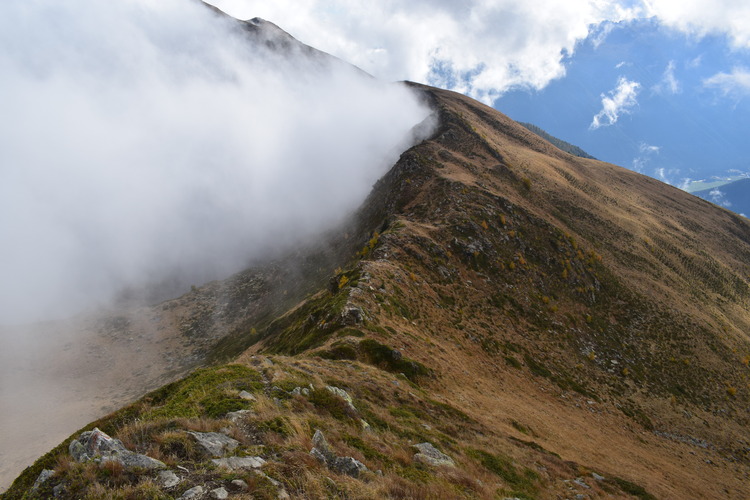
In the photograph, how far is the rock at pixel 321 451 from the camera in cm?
1086

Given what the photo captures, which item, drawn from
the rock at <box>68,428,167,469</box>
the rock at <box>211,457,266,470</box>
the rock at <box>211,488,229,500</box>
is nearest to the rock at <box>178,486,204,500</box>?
the rock at <box>211,488,229,500</box>

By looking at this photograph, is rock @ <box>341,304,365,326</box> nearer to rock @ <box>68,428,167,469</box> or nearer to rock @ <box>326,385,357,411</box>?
rock @ <box>326,385,357,411</box>

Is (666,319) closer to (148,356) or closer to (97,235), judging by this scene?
(148,356)

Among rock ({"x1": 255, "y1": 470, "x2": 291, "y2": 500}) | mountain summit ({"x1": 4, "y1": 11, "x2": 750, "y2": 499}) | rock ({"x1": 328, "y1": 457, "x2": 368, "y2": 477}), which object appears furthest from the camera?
rock ({"x1": 328, "y1": 457, "x2": 368, "y2": 477})

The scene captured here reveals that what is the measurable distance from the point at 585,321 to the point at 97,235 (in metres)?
178

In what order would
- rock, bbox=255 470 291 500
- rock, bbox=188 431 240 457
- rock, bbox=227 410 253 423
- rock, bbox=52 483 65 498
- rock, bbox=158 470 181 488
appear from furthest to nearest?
rock, bbox=227 410 253 423
rock, bbox=188 431 240 457
rock, bbox=255 470 291 500
rock, bbox=158 470 181 488
rock, bbox=52 483 65 498

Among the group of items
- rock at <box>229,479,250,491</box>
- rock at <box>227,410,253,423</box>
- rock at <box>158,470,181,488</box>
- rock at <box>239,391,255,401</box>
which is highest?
rock at <box>229,479,250,491</box>

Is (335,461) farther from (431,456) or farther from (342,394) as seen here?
(342,394)

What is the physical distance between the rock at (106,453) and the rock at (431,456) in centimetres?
982

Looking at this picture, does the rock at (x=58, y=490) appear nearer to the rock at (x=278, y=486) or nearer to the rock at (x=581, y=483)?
the rock at (x=278, y=486)

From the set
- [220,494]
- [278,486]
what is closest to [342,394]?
[278,486]

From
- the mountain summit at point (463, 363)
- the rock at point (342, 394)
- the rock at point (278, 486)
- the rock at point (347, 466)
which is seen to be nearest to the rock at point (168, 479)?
the mountain summit at point (463, 363)

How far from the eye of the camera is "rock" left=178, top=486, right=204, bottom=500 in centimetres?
743

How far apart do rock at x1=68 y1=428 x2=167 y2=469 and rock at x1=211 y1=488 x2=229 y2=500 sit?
68.6 inches
